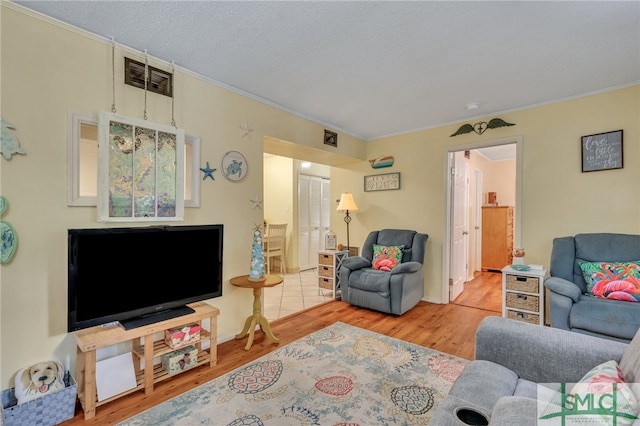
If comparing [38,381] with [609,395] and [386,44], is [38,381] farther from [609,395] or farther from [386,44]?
[386,44]

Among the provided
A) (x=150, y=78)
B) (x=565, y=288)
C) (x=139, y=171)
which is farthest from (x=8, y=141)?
(x=565, y=288)

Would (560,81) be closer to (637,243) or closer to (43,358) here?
(637,243)

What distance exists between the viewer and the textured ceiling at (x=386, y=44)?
1.73 m

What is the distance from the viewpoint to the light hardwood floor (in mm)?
1875

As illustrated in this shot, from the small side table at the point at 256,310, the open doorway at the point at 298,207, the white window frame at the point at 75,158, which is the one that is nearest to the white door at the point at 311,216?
the open doorway at the point at 298,207

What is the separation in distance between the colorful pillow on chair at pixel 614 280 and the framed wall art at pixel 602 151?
0.97m

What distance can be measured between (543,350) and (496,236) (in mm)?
5232

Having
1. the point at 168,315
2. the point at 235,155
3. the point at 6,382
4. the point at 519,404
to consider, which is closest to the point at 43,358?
the point at 6,382

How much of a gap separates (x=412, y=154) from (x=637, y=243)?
246 centimetres

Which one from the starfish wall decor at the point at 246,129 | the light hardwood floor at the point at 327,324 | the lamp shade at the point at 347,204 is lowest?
the light hardwood floor at the point at 327,324

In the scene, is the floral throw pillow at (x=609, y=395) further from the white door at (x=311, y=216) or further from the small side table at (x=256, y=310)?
the white door at (x=311, y=216)

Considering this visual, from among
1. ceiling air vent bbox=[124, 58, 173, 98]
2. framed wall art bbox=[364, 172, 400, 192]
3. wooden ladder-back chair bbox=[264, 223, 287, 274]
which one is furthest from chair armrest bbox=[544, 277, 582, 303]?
wooden ladder-back chair bbox=[264, 223, 287, 274]

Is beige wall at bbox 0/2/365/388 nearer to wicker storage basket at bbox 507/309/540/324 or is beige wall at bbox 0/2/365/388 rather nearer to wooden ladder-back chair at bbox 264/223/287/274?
wicker storage basket at bbox 507/309/540/324

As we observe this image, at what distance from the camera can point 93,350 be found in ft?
5.74
